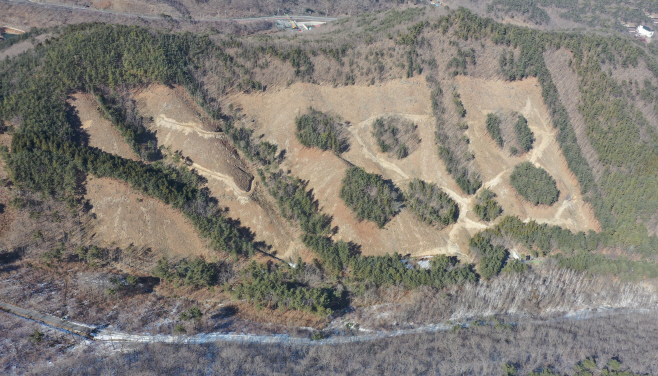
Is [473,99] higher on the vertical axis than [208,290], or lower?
higher

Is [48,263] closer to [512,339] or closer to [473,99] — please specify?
[512,339]

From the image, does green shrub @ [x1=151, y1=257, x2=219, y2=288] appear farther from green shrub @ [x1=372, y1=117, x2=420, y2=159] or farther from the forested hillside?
green shrub @ [x1=372, y1=117, x2=420, y2=159]

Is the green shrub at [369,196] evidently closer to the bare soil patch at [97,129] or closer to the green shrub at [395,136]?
the green shrub at [395,136]

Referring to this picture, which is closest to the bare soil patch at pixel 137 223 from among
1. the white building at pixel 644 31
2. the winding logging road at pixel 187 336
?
the winding logging road at pixel 187 336

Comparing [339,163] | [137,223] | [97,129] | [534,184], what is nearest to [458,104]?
[534,184]

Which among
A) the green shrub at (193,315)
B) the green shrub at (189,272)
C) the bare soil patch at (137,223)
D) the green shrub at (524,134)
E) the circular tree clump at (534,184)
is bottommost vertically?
the green shrub at (193,315)

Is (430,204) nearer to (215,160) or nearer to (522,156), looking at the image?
(522,156)

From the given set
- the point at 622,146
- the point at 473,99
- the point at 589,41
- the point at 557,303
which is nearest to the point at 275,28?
the point at 473,99
